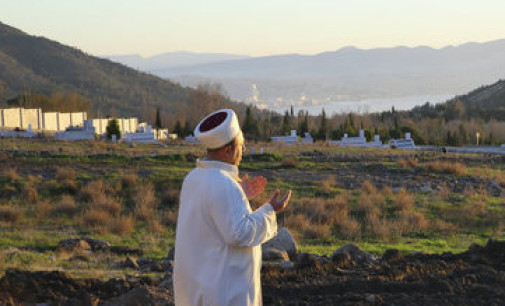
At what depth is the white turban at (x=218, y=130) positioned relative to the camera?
409 centimetres

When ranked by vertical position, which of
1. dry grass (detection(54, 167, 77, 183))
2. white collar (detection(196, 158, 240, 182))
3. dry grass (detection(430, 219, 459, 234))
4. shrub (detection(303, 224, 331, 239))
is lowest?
dry grass (detection(430, 219, 459, 234))

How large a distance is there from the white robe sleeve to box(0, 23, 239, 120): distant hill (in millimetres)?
63050

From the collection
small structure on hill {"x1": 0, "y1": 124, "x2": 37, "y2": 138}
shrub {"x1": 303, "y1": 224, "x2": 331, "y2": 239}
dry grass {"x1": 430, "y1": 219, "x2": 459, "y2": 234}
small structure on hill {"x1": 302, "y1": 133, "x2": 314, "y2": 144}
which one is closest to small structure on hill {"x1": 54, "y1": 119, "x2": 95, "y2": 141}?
small structure on hill {"x1": 0, "y1": 124, "x2": 37, "y2": 138}

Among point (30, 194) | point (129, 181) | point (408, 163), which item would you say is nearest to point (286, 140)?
point (408, 163)

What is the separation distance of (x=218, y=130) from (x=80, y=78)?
8159 cm

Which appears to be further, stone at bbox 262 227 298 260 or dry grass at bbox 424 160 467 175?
dry grass at bbox 424 160 467 175

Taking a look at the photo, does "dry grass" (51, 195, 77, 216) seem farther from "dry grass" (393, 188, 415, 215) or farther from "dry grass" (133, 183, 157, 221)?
"dry grass" (393, 188, 415, 215)

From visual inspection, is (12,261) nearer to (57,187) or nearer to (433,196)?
(57,187)

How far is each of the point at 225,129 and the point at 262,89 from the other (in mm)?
179840

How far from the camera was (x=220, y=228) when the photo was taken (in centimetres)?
395

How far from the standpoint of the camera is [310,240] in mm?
13195

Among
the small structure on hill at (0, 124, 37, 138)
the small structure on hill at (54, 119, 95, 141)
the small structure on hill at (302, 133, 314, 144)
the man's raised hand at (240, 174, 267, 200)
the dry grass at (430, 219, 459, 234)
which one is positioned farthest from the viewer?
the small structure on hill at (302, 133, 314, 144)

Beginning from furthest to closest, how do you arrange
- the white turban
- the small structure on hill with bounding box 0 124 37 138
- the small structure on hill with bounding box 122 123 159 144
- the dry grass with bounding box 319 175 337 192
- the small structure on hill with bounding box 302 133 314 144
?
1. the small structure on hill with bounding box 302 133 314 144
2. the small structure on hill with bounding box 122 123 159 144
3. the small structure on hill with bounding box 0 124 37 138
4. the dry grass with bounding box 319 175 337 192
5. the white turban

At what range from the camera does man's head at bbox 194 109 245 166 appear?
409 cm
